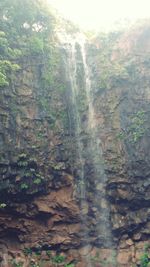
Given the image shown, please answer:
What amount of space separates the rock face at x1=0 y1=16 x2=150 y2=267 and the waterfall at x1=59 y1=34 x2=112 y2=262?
0.04 meters

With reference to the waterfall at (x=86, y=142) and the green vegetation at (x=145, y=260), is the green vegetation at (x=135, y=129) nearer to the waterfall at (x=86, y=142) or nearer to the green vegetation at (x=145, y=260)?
the waterfall at (x=86, y=142)

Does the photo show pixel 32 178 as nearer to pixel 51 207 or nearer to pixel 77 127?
pixel 51 207

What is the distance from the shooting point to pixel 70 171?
1385 centimetres

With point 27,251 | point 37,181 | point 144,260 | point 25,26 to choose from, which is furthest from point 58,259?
point 25,26

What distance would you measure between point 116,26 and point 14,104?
685 centimetres

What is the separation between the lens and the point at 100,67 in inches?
621

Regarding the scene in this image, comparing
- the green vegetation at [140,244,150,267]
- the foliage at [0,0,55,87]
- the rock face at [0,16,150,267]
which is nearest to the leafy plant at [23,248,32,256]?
the rock face at [0,16,150,267]

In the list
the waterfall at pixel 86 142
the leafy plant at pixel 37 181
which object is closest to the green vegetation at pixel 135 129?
the waterfall at pixel 86 142

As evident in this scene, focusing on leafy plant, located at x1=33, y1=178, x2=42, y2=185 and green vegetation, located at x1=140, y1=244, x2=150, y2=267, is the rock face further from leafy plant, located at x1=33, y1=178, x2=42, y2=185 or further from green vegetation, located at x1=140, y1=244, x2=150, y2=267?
green vegetation, located at x1=140, y1=244, x2=150, y2=267

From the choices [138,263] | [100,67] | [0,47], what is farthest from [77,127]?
[138,263]

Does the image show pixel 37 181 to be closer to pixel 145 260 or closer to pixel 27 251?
pixel 27 251

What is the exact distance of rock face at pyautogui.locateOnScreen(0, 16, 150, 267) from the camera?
1284cm

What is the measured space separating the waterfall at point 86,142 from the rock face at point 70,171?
0.04 meters

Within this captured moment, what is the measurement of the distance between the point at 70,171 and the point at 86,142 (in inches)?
55.4
